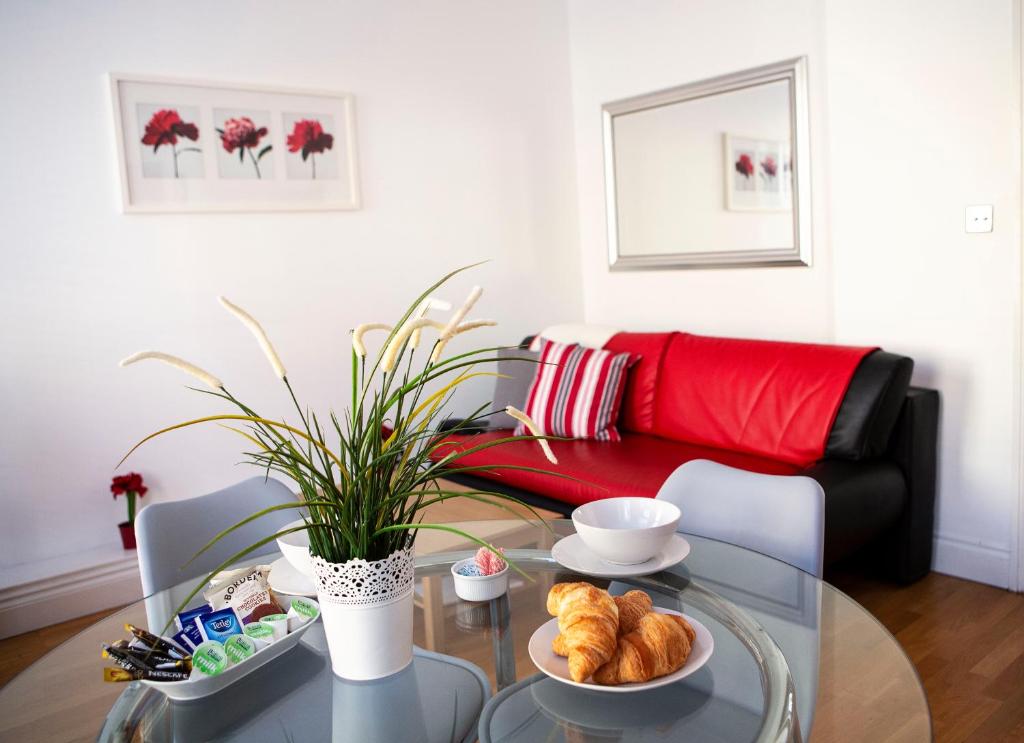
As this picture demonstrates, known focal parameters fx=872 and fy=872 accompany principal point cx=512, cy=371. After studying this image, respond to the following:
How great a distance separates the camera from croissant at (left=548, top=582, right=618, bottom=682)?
1107 millimetres

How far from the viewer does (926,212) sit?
3.08 metres

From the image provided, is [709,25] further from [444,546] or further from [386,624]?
[386,624]

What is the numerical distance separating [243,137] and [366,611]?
2851 millimetres

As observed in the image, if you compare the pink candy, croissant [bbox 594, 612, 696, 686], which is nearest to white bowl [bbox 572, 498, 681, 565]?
the pink candy

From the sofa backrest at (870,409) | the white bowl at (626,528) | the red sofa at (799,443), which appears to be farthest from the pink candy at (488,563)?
the sofa backrest at (870,409)

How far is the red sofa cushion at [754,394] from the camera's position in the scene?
3.06 meters

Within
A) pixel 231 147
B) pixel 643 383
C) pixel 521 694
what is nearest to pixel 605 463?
pixel 643 383

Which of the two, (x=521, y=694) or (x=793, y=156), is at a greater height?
(x=793, y=156)

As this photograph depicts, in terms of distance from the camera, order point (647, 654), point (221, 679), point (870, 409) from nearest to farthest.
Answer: point (647, 654), point (221, 679), point (870, 409)

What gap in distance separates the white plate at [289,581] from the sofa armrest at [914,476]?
224cm

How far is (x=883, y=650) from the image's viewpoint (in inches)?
49.2

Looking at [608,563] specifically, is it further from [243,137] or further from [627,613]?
[243,137]

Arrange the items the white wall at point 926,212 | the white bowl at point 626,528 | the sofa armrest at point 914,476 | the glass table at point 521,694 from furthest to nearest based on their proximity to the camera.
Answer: the sofa armrest at point 914,476 < the white wall at point 926,212 < the white bowl at point 626,528 < the glass table at point 521,694

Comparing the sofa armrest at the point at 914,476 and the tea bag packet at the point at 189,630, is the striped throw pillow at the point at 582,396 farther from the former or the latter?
the tea bag packet at the point at 189,630
